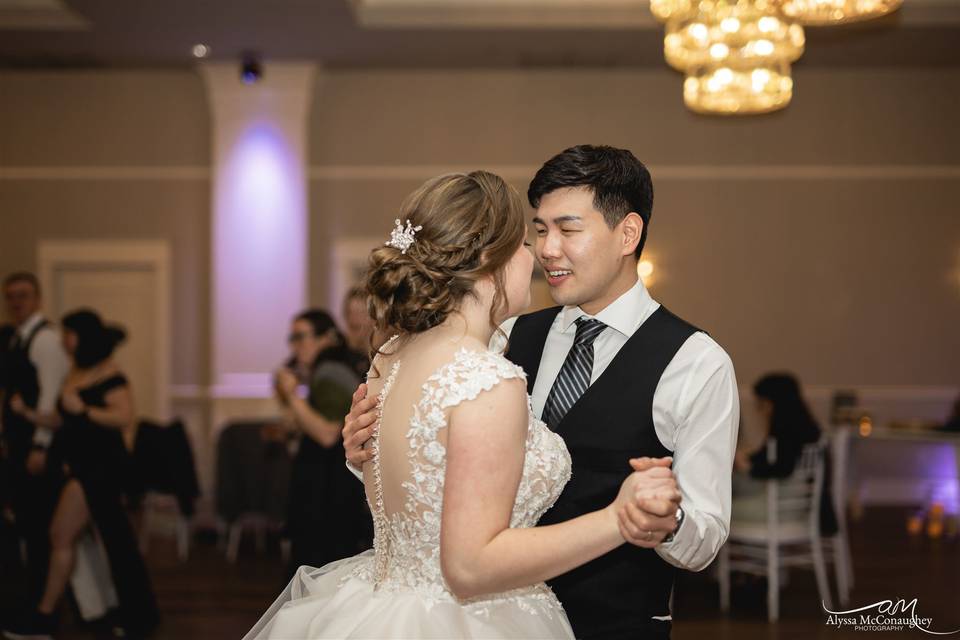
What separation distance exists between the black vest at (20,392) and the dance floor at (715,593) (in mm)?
938

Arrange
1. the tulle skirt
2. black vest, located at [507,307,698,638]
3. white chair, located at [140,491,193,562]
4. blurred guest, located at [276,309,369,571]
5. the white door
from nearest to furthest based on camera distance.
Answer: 1. the tulle skirt
2. black vest, located at [507,307,698,638]
3. blurred guest, located at [276,309,369,571]
4. white chair, located at [140,491,193,562]
5. the white door

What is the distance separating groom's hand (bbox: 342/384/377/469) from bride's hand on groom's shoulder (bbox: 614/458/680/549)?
1.58 feet

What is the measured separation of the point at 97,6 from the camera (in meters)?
6.82

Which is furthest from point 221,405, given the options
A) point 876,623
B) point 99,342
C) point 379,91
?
point 876,623

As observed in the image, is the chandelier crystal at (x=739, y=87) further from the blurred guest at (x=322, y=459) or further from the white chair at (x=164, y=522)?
the white chair at (x=164, y=522)

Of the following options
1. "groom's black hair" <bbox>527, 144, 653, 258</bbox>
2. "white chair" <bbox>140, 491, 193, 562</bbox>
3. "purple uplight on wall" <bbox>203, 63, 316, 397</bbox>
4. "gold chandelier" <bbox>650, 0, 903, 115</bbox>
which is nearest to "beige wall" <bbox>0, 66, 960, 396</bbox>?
"purple uplight on wall" <bbox>203, 63, 316, 397</bbox>

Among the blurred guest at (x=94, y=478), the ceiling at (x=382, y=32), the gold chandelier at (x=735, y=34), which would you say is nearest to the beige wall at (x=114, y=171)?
the ceiling at (x=382, y=32)

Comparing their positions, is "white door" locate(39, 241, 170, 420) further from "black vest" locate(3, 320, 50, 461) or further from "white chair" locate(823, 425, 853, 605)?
"white chair" locate(823, 425, 853, 605)

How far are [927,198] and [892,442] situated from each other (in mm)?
2138

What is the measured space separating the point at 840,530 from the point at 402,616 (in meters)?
4.45

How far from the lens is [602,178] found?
202 cm

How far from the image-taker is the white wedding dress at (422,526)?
1603 millimetres

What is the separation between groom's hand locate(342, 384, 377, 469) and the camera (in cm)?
181

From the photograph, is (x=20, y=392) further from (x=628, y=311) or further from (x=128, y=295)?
(x=628, y=311)
